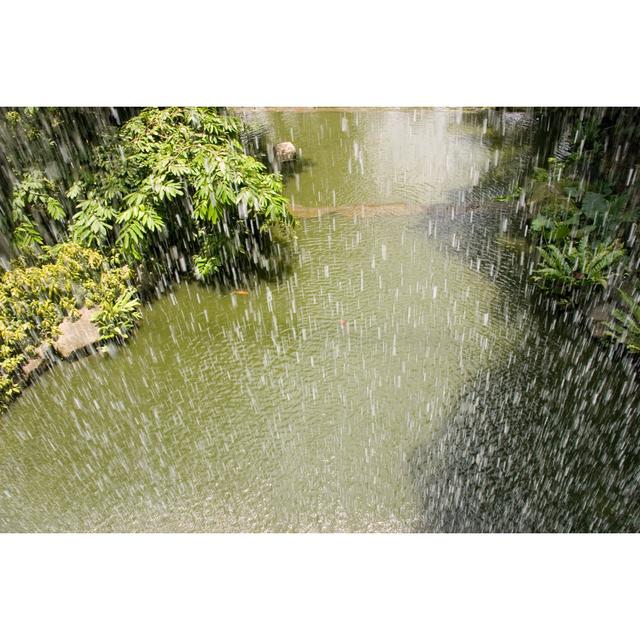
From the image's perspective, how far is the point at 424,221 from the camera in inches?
398

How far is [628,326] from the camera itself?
6281 millimetres

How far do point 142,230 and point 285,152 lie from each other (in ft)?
24.2

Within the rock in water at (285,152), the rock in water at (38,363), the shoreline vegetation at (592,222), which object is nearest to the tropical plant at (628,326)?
the shoreline vegetation at (592,222)

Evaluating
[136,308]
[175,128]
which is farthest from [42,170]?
[136,308]

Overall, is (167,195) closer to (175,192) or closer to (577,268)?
(175,192)

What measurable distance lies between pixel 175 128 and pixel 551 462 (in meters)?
7.60

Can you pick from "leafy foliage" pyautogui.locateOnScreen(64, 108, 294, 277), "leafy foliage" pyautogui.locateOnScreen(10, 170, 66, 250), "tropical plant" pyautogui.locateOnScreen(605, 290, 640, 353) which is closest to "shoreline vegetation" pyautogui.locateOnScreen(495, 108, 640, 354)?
"tropical plant" pyautogui.locateOnScreen(605, 290, 640, 353)

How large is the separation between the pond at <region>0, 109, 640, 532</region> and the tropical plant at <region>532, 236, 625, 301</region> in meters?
0.46

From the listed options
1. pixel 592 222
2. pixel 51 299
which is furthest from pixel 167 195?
pixel 592 222

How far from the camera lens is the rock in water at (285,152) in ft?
44.2

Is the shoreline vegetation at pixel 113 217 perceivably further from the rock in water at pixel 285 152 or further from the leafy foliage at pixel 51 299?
the rock in water at pixel 285 152

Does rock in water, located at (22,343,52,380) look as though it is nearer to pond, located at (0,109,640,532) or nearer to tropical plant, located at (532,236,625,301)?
pond, located at (0,109,640,532)

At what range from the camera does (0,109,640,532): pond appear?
469cm

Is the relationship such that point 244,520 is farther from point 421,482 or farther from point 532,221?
point 532,221
